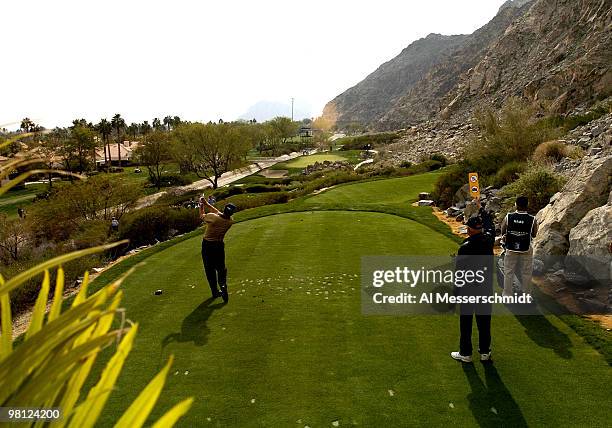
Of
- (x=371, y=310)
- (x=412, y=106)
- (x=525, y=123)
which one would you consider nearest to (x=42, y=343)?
(x=371, y=310)

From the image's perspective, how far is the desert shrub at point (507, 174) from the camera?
70.1 feet

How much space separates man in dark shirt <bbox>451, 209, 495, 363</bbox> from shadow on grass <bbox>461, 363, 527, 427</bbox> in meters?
0.36

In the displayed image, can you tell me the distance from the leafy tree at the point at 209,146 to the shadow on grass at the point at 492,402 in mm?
56741

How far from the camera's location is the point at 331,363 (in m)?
6.86

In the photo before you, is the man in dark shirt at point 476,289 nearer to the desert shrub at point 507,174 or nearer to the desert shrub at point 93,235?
the desert shrub at point 507,174

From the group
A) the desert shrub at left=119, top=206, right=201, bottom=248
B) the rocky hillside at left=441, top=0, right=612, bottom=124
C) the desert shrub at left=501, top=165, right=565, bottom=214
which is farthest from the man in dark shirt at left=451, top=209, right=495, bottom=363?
the rocky hillside at left=441, top=0, right=612, bottom=124

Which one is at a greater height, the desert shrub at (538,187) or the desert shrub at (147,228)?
the desert shrub at (538,187)

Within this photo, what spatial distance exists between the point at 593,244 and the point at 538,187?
297 inches

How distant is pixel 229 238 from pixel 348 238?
15.3 ft

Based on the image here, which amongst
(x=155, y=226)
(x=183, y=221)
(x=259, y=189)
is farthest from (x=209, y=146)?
(x=155, y=226)

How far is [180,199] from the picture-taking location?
161 feet

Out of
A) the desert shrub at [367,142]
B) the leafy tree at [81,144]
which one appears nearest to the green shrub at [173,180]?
the leafy tree at [81,144]

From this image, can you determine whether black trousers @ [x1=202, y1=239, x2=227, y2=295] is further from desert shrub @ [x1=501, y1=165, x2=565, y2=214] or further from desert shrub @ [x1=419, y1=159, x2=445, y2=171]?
desert shrub @ [x1=419, y1=159, x2=445, y2=171]

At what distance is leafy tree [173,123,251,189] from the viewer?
61.6m
